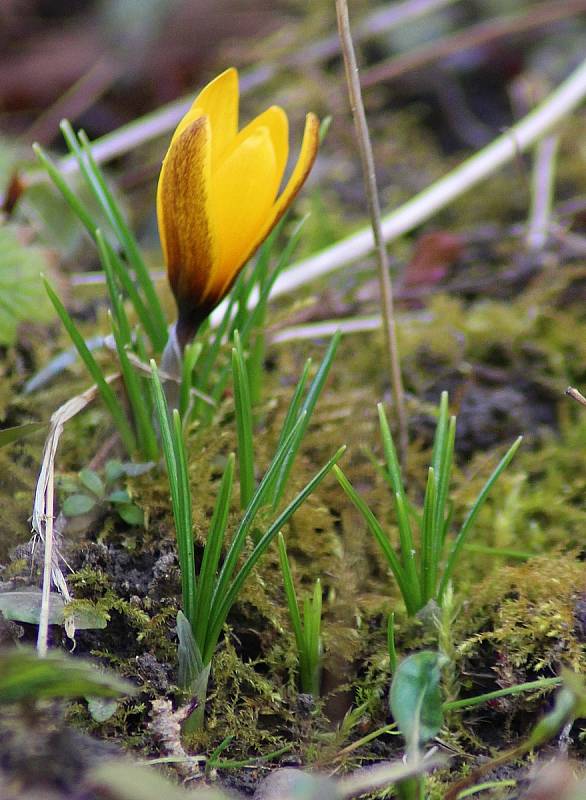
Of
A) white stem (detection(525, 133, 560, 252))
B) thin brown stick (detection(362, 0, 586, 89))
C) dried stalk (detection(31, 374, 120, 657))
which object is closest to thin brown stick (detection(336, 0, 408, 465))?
dried stalk (detection(31, 374, 120, 657))

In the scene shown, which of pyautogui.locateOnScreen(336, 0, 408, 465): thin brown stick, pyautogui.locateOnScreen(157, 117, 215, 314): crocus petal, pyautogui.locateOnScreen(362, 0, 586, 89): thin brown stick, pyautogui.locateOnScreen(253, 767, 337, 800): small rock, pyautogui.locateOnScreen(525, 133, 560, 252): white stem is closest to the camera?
pyautogui.locateOnScreen(253, 767, 337, 800): small rock

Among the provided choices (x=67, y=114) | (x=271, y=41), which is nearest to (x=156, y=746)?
(x=67, y=114)

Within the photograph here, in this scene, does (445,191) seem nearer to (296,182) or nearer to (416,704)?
(296,182)

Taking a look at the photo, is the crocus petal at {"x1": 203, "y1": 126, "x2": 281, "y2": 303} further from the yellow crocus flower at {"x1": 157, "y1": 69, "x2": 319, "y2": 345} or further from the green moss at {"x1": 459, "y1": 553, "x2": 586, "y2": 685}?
the green moss at {"x1": 459, "y1": 553, "x2": 586, "y2": 685}

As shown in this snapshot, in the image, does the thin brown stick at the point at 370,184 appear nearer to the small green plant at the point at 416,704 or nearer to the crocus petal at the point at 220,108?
the crocus petal at the point at 220,108

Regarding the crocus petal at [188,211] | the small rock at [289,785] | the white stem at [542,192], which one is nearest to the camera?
the small rock at [289,785]

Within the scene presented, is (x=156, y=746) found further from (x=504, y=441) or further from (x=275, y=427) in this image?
(x=504, y=441)

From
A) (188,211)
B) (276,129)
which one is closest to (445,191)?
(276,129)

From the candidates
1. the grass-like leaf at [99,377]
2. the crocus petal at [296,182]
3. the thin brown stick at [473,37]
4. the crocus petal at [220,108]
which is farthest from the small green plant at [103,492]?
the thin brown stick at [473,37]
